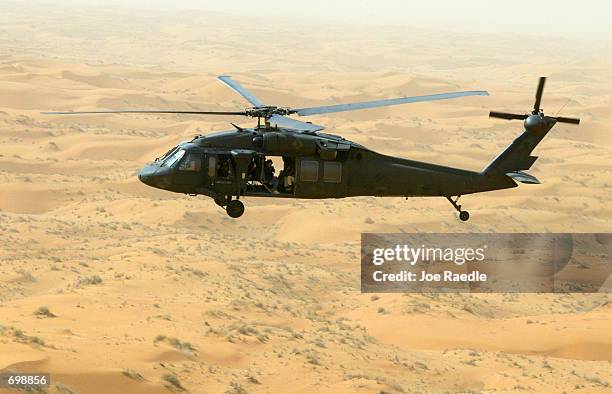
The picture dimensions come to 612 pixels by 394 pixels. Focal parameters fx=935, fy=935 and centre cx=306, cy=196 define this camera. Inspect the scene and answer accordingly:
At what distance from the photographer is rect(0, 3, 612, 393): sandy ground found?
69.6 ft

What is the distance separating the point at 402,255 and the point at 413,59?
146 m

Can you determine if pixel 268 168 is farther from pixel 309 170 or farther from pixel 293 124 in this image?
pixel 293 124

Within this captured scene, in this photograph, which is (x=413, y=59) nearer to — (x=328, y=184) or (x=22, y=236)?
(x=22, y=236)

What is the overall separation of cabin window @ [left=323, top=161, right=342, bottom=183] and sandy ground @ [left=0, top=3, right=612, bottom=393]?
4.64m

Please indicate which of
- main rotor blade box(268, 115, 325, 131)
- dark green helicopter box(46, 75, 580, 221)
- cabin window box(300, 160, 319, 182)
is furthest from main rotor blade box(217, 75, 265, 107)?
cabin window box(300, 160, 319, 182)

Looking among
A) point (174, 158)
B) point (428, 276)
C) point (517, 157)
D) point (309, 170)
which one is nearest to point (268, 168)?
point (309, 170)

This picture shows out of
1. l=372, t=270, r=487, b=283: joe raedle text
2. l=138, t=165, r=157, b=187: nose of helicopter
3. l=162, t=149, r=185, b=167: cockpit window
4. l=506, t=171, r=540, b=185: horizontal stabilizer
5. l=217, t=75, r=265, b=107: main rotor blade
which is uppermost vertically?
l=217, t=75, r=265, b=107: main rotor blade

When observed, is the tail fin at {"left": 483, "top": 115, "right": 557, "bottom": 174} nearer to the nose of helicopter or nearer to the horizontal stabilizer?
the horizontal stabilizer

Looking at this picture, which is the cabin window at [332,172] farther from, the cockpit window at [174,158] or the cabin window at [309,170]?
the cockpit window at [174,158]

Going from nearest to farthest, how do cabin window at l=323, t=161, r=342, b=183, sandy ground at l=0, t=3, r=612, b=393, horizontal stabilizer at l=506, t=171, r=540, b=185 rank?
cabin window at l=323, t=161, r=342, b=183
horizontal stabilizer at l=506, t=171, r=540, b=185
sandy ground at l=0, t=3, r=612, b=393

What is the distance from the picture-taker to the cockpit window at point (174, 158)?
18719 mm

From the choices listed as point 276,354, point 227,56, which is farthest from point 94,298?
→ point 227,56

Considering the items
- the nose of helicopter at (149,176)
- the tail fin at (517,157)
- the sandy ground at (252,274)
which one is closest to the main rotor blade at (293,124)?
the nose of helicopter at (149,176)

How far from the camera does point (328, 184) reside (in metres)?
19.1
